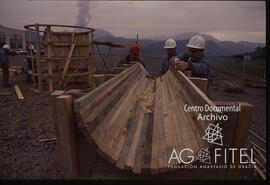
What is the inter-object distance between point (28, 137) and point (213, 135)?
4.11 meters

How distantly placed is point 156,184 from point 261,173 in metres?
2.97

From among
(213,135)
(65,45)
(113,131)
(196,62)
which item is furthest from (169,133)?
(65,45)

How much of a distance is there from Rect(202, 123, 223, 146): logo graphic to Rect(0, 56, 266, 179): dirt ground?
5.24ft

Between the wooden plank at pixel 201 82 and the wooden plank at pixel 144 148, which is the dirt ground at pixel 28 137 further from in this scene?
the wooden plank at pixel 144 148

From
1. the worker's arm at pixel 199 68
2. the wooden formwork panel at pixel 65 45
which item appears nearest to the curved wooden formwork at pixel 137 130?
the worker's arm at pixel 199 68

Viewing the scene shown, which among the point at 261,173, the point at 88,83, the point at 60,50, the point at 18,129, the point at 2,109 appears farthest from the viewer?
the point at 88,83

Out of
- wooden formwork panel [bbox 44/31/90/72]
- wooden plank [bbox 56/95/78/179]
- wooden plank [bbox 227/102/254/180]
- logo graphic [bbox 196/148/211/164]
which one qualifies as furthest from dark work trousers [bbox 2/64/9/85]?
wooden plank [bbox 227/102/254/180]

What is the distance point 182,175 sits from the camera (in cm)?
165

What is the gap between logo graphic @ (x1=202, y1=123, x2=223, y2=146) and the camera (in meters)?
1.45

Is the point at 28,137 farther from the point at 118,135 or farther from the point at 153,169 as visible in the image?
the point at 153,169

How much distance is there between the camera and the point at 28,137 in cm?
420

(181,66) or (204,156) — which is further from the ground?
(181,66)
